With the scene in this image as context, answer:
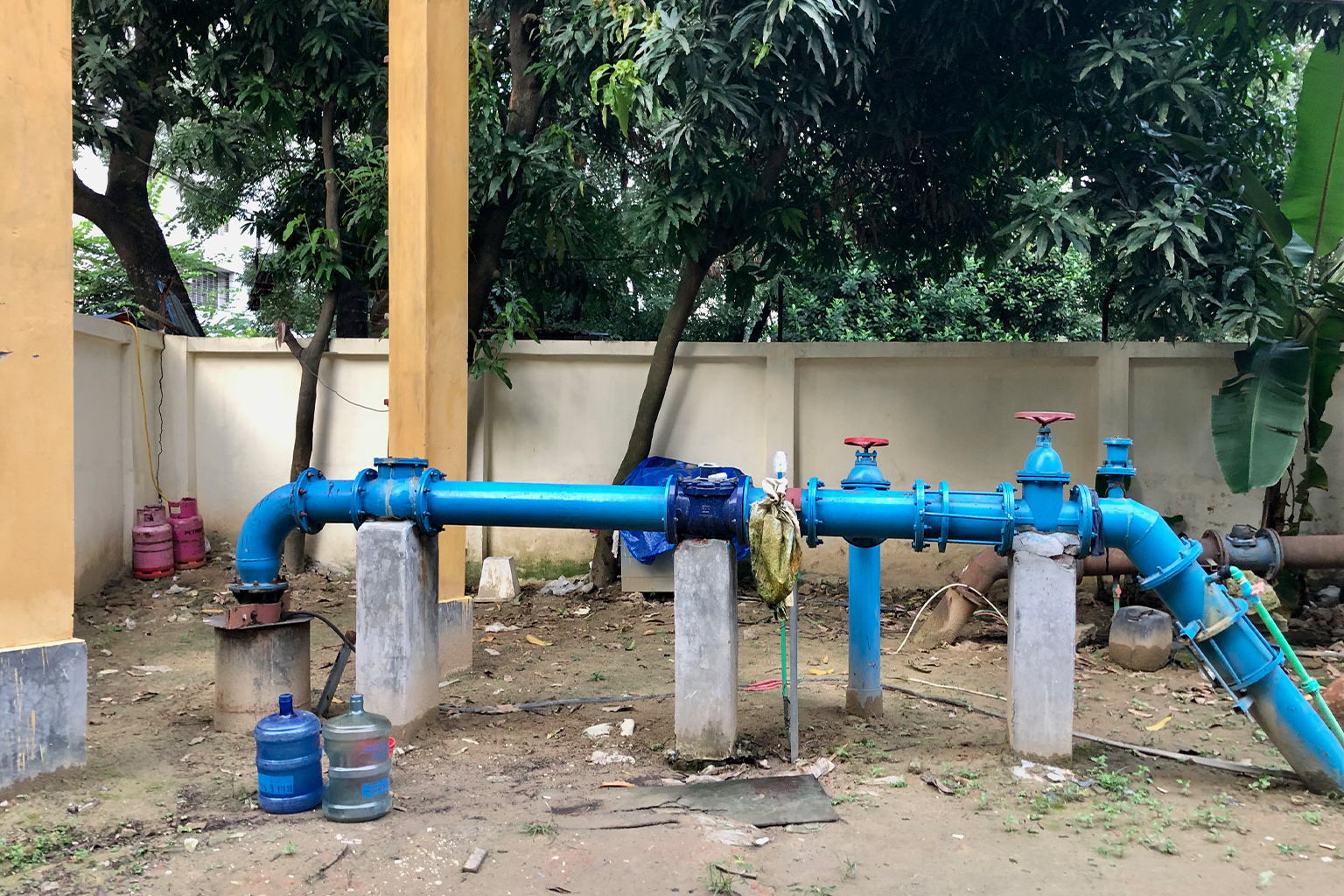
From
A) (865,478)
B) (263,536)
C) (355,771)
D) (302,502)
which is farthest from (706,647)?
(263,536)

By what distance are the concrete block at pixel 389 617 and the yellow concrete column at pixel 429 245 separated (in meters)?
0.99

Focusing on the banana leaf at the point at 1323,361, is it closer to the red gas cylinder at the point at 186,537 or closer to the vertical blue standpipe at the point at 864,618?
the vertical blue standpipe at the point at 864,618

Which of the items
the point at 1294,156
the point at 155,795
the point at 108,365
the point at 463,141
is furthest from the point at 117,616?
the point at 1294,156

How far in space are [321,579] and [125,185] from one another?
Answer: 14.9 feet

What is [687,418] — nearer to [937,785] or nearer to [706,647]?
[706,647]

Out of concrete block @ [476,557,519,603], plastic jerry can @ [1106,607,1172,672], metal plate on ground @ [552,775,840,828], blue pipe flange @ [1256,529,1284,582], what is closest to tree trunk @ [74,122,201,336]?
concrete block @ [476,557,519,603]

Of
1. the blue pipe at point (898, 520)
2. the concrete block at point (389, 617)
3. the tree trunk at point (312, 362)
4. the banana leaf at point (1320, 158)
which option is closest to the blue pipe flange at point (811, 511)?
the blue pipe at point (898, 520)

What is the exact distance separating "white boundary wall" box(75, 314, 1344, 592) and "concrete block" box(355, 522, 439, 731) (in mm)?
3340

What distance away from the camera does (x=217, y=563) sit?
8.27 metres

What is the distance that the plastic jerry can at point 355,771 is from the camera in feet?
12.2

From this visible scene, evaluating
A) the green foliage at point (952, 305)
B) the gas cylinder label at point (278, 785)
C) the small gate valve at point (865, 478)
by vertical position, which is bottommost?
the gas cylinder label at point (278, 785)

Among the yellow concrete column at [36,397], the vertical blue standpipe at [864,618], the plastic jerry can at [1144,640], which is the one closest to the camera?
the yellow concrete column at [36,397]

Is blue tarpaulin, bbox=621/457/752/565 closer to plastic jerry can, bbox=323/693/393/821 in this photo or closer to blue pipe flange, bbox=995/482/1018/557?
blue pipe flange, bbox=995/482/1018/557

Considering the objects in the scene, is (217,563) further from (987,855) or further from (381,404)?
(987,855)
